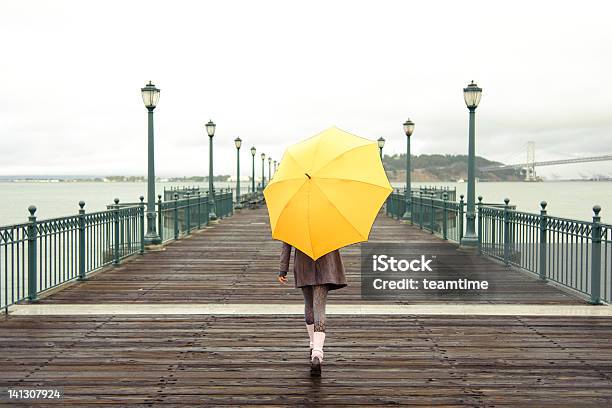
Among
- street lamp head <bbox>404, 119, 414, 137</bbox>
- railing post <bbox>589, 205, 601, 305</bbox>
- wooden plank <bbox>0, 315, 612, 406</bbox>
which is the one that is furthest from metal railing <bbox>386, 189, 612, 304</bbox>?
street lamp head <bbox>404, 119, 414, 137</bbox>

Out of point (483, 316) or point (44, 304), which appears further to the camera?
point (44, 304)

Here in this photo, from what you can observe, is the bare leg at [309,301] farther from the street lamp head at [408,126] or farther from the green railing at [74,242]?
the street lamp head at [408,126]

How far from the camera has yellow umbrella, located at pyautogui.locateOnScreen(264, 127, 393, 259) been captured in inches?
223

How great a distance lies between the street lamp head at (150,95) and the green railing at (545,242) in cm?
900

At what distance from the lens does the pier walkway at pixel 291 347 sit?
5.68 m

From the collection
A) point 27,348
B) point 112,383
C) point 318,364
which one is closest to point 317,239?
point 318,364

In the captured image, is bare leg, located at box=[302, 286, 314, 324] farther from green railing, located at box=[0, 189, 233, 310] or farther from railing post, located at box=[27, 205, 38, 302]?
railing post, located at box=[27, 205, 38, 302]

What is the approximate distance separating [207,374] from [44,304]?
4335 millimetres

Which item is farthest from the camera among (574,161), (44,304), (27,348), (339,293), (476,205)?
(574,161)

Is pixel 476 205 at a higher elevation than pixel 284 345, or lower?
higher

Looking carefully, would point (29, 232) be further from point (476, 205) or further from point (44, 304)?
point (476, 205)

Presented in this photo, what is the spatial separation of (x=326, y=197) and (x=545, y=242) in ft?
22.2

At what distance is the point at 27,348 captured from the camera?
23.1 feet

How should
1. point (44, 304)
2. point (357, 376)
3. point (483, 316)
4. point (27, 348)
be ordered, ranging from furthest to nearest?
point (44, 304), point (483, 316), point (27, 348), point (357, 376)
